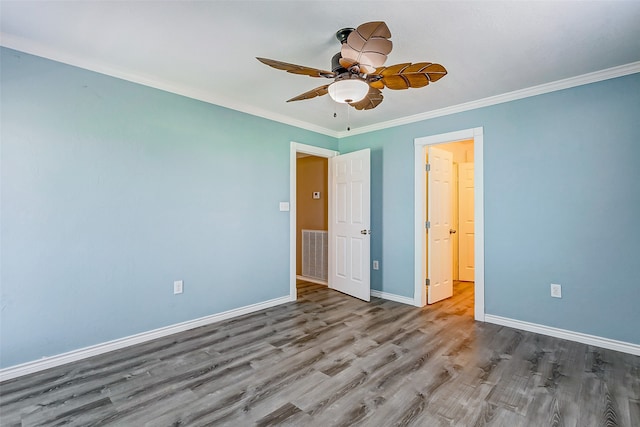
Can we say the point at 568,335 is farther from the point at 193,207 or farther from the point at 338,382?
the point at 193,207

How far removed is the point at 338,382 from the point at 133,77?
3083mm

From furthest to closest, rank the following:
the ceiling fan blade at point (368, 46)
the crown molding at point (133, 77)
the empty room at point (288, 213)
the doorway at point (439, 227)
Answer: the doorway at point (439, 227), the crown molding at point (133, 77), the empty room at point (288, 213), the ceiling fan blade at point (368, 46)

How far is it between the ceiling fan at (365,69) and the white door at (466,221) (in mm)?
3748

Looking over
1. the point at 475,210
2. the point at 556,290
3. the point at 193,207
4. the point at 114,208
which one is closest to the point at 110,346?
the point at 114,208

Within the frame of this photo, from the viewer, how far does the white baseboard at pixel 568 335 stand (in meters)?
2.61

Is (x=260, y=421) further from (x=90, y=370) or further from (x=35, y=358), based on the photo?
(x=35, y=358)

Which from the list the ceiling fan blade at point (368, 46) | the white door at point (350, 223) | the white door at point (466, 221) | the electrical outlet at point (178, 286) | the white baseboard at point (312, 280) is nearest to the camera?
the ceiling fan blade at point (368, 46)

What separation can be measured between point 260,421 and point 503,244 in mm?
2888

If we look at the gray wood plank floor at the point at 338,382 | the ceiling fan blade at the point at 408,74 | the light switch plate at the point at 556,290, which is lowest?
the gray wood plank floor at the point at 338,382

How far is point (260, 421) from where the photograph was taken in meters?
1.78

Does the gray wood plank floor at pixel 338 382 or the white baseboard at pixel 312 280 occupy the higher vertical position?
the white baseboard at pixel 312 280

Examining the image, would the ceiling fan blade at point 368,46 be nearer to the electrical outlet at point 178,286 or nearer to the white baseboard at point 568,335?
the electrical outlet at point 178,286

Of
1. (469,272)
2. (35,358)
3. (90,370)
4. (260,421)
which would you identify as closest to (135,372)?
(90,370)

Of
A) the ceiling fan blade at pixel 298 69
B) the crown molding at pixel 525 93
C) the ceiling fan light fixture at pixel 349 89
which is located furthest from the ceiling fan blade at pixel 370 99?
the crown molding at pixel 525 93
